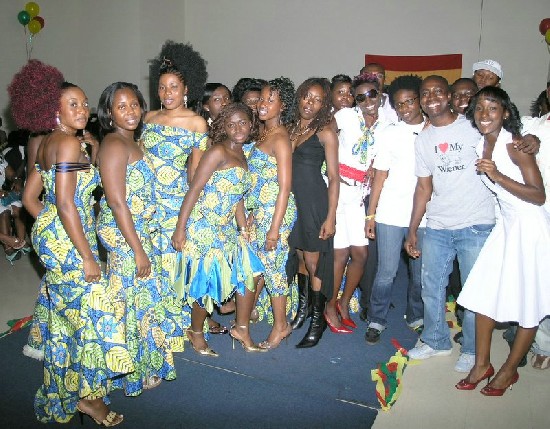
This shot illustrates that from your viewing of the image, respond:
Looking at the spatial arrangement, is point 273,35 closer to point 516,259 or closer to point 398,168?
point 398,168

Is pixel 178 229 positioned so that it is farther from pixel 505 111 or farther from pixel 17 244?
pixel 17 244

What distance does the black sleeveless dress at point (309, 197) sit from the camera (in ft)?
11.7

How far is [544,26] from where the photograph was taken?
8312 millimetres

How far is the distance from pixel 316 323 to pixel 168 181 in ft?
5.22

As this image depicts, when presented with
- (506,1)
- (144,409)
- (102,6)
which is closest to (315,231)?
(144,409)

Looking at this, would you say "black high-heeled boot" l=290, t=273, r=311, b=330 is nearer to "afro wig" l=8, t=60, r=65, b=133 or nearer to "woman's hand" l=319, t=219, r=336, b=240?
"woman's hand" l=319, t=219, r=336, b=240

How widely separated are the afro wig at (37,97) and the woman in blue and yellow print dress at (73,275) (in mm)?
38

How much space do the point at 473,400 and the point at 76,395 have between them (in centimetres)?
241

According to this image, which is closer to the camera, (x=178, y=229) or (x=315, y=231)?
(x=178, y=229)

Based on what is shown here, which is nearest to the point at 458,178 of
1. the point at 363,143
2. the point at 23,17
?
the point at 363,143

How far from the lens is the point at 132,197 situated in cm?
284

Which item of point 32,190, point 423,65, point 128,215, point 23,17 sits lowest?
point 128,215

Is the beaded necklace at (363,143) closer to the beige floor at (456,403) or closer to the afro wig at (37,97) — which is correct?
the beige floor at (456,403)

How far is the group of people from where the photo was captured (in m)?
2.59
